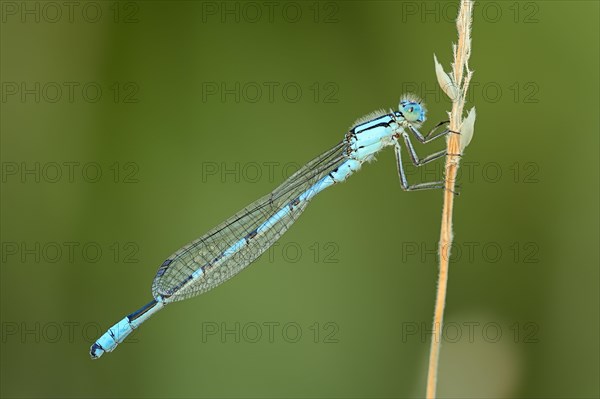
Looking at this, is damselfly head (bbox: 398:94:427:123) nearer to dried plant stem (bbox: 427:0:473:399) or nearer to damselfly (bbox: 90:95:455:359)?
damselfly (bbox: 90:95:455:359)

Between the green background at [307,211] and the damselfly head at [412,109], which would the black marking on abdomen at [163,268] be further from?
the damselfly head at [412,109]

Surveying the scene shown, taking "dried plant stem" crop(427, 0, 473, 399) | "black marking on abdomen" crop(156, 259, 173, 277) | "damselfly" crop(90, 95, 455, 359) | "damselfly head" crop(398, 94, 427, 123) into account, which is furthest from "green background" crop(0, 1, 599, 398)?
"dried plant stem" crop(427, 0, 473, 399)

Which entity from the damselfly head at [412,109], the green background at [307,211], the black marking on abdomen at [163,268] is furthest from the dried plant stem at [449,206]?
the black marking on abdomen at [163,268]

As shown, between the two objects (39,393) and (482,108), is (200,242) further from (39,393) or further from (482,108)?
(482,108)

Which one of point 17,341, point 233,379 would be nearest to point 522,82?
point 233,379

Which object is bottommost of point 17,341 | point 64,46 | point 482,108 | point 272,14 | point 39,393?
point 39,393

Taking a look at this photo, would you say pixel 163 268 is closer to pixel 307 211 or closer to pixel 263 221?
pixel 263 221
